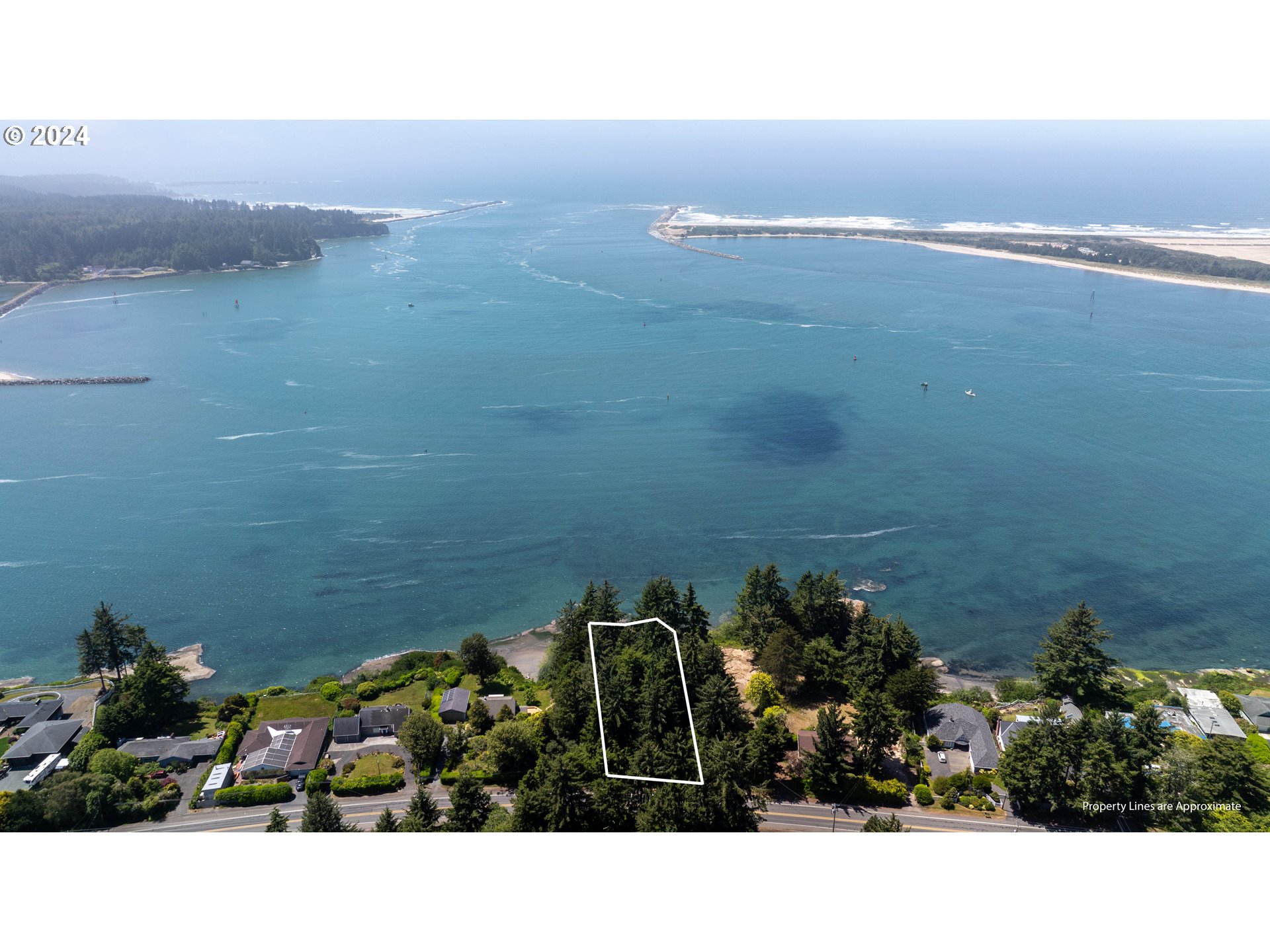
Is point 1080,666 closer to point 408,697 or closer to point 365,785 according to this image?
point 365,785

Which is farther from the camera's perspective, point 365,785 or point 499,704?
point 499,704

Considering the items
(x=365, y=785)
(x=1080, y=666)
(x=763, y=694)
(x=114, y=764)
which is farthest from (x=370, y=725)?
(x=1080, y=666)

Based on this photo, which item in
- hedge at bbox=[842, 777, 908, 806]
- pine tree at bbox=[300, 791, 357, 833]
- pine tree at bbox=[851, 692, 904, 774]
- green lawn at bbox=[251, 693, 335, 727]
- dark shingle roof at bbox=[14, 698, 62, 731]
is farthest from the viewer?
green lawn at bbox=[251, 693, 335, 727]

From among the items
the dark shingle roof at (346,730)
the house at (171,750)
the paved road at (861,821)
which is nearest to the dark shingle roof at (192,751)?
the house at (171,750)

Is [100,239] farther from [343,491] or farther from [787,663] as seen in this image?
[787,663]

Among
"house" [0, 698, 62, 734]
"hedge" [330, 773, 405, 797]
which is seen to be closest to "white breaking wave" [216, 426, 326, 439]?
"house" [0, 698, 62, 734]

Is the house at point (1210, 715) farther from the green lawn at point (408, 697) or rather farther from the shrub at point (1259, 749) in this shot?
the green lawn at point (408, 697)

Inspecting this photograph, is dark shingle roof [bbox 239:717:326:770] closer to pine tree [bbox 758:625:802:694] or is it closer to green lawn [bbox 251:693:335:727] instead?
green lawn [bbox 251:693:335:727]
